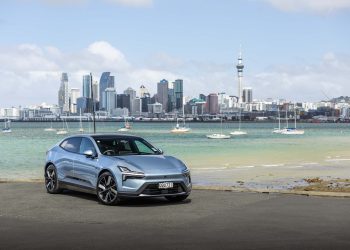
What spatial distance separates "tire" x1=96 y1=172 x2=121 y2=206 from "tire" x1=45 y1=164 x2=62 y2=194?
6.68 ft

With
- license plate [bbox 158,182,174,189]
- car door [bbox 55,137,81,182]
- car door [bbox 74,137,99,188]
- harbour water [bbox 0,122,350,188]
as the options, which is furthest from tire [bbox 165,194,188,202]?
harbour water [bbox 0,122,350,188]

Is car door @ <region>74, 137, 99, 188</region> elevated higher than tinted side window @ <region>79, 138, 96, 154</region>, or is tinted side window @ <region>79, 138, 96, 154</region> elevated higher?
tinted side window @ <region>79, 138, 96, 154</region>

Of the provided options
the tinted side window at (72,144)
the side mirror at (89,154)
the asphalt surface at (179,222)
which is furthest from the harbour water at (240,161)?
the side mirror at (89,154)

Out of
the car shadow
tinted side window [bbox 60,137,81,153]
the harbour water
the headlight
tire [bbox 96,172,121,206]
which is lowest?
the harbour water

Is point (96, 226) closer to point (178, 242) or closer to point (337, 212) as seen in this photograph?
point (178, 242)

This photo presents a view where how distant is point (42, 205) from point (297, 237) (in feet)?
18.8

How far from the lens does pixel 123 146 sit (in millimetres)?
13945

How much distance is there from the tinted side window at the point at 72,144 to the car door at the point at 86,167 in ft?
0.52

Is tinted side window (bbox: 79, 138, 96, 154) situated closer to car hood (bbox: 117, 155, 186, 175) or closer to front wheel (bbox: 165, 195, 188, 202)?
car hood (bbox: 117, 155, 186, 175)

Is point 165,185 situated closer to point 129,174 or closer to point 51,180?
point 129,174

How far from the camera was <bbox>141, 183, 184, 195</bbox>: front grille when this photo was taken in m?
12.4

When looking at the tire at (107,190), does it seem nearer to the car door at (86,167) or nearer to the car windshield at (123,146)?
the car door at (86,167)

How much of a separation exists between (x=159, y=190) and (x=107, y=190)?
1.08m

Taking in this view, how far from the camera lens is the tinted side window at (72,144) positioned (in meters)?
14.4
